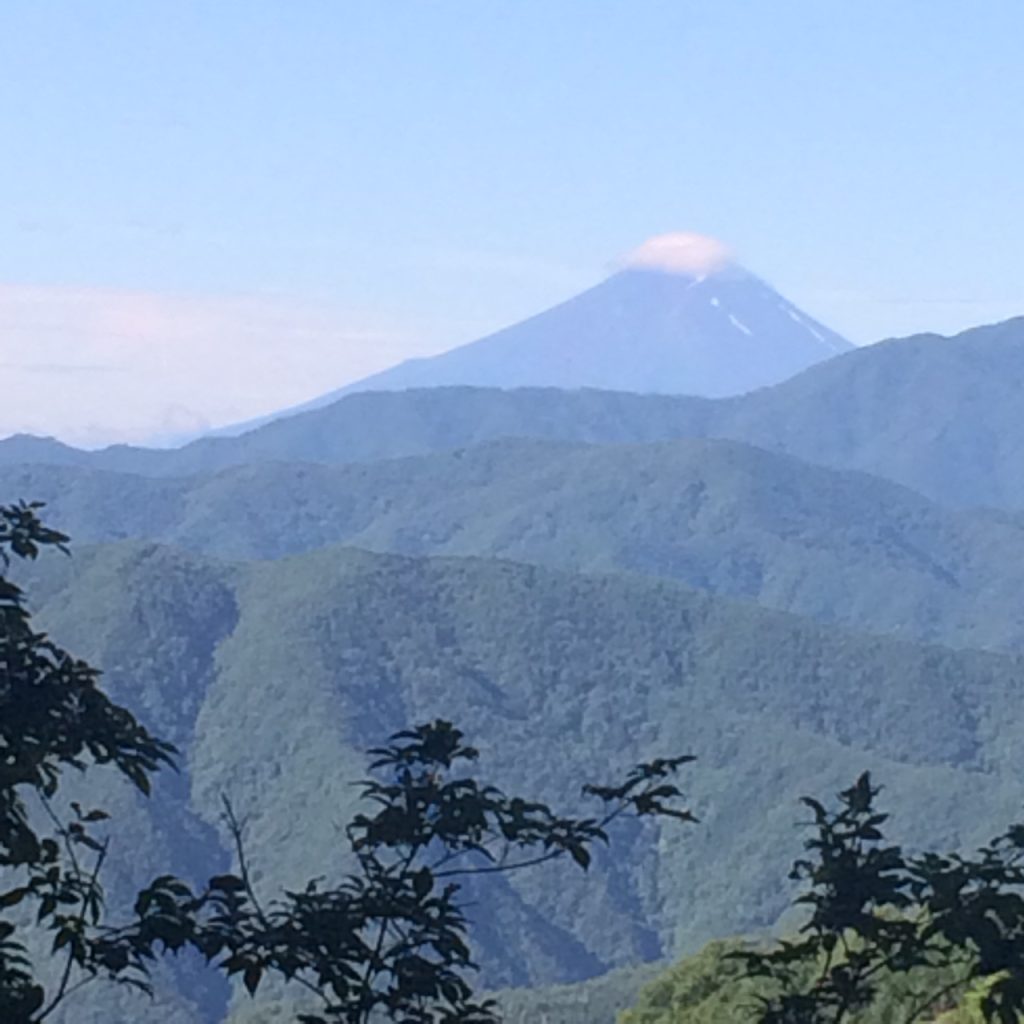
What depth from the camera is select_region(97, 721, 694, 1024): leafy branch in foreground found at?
6.63 metres

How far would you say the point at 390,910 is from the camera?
686 centimetres

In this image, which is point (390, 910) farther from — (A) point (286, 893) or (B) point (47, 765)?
(B) point (47, 765)

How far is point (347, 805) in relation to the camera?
144 metres

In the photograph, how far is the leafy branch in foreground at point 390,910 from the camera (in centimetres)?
663

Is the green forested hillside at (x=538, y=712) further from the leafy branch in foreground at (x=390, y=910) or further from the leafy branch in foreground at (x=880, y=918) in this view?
the leafy branch in foreground at (x=880, y=918)

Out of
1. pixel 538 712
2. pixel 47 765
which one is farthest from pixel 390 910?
pixel 538 712

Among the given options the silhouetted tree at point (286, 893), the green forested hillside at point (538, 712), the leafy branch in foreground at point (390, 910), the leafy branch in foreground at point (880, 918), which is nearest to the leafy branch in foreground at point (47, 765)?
the silhouetted tree at point (286, 893)

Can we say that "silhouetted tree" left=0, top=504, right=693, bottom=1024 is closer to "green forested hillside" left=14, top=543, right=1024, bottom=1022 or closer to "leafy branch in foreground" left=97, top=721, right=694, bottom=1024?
"leafy branch in foreground" left=97, top=721, right=694, bottom=1024

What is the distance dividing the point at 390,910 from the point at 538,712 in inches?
7124

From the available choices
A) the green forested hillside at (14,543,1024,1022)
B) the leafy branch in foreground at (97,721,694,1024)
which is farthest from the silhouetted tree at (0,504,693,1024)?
the green forested hillside at (14,543,1024,1022)

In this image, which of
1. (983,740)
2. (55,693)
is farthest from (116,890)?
(55,693)

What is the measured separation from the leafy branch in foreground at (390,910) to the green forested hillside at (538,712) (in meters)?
133

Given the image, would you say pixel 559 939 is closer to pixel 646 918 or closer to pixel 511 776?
pixel 646 918

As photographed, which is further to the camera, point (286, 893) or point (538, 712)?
point (538, 712)
